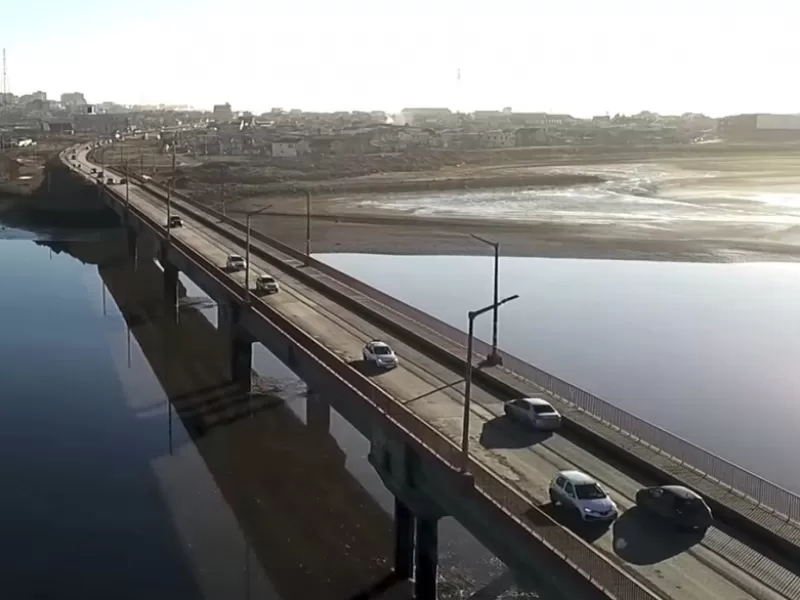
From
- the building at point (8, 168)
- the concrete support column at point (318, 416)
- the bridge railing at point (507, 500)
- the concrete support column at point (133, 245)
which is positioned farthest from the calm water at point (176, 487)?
the building at point (8, 168)

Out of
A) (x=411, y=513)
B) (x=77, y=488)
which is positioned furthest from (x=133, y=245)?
(x=411, y=513)

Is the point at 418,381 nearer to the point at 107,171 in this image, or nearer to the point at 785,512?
the point at 785,512

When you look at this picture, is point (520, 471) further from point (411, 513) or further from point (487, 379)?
point (487, 379)

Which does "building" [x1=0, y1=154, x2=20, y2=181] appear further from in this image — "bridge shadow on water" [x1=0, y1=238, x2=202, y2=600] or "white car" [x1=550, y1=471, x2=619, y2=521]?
"white car" [x1=550, y1=471, x2=619, y2=521]

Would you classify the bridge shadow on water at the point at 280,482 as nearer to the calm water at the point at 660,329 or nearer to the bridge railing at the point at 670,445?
the bridge railing at the point at 670,445

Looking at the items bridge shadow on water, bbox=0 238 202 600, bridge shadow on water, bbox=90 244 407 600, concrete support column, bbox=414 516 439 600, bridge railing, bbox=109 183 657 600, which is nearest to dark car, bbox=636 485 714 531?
bridge railing, bbox=109 183 657 600
